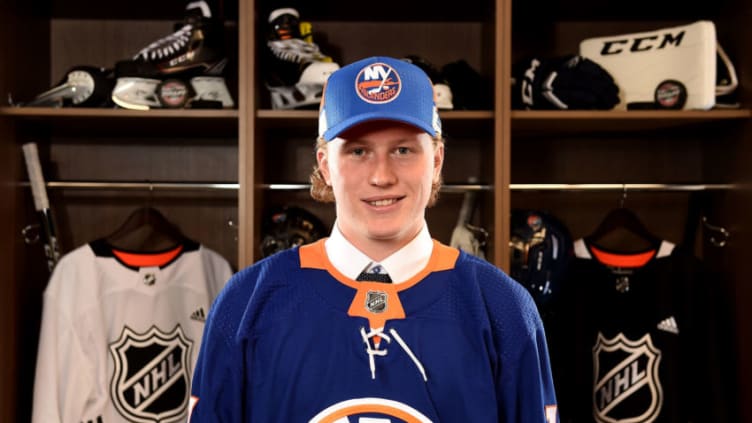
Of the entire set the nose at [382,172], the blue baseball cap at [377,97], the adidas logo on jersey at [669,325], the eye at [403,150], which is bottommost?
the adidas logo on jersey at [669,325]

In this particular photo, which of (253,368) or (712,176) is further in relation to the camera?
(712,176)

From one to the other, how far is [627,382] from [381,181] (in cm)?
120

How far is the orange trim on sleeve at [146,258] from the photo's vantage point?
1857 millimetres

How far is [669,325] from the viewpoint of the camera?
1.82 m

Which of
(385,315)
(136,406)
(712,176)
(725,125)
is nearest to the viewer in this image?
(385,315)

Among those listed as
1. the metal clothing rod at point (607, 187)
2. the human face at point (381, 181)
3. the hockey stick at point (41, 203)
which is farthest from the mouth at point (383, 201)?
the hockey stick at point (41, 203)

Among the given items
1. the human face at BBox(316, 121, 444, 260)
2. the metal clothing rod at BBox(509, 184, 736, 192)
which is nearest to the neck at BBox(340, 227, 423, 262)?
the human face at BBox(316, 121, 444, 260)

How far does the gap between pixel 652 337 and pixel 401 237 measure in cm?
112

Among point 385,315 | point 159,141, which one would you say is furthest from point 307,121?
point 385,315

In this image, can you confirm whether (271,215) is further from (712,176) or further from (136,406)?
(712,176)

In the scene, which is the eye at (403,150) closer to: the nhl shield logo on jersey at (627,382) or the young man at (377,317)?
the young man at (377,317)

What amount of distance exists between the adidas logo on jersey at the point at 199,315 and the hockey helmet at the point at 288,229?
22cm

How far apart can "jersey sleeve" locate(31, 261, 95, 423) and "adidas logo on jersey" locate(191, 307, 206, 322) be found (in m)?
0.27

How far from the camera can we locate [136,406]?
1.81 meters
